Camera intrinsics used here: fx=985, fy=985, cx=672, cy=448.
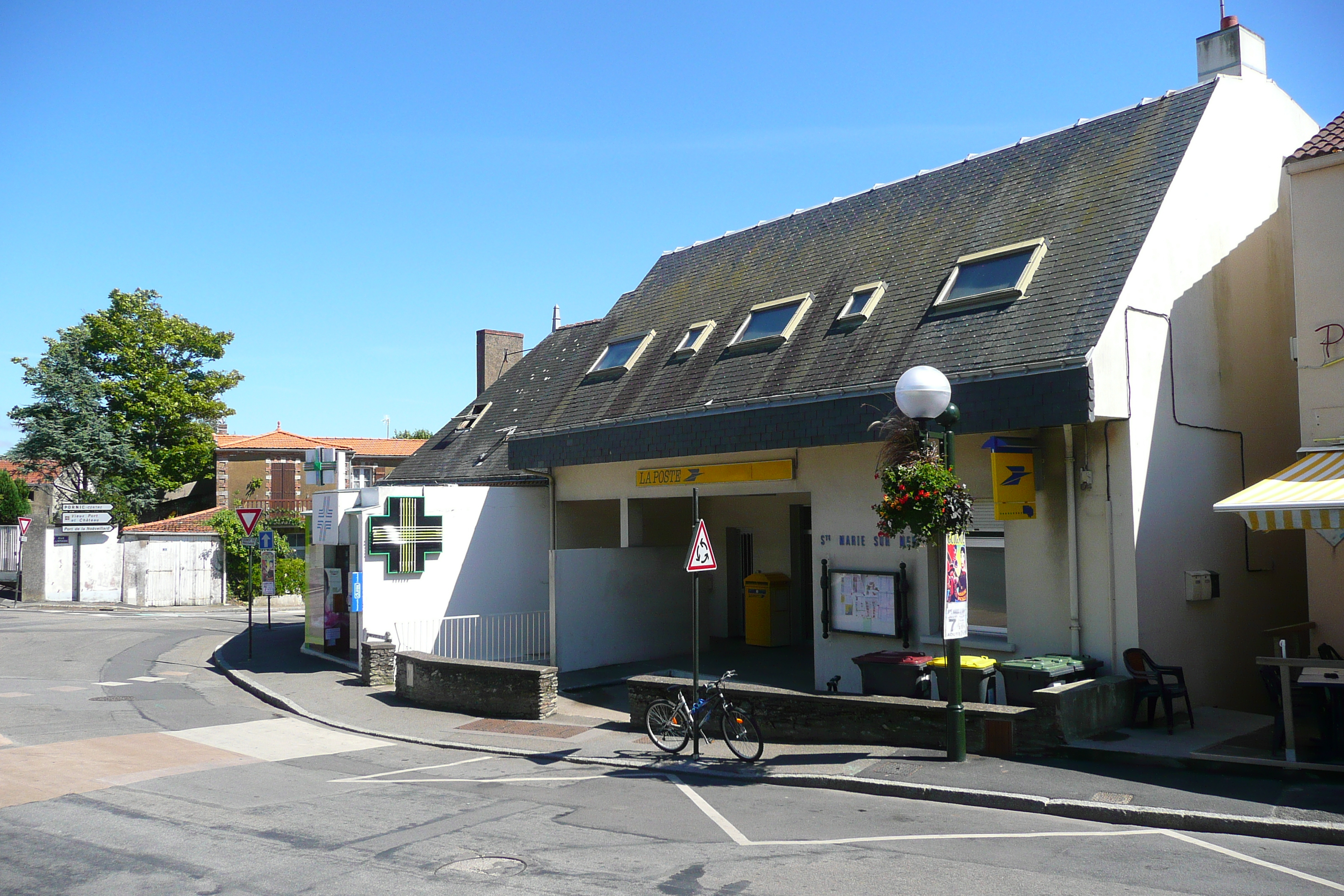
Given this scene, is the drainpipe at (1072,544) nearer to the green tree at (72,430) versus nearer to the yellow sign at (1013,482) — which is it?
the yellow sign at (1013,482)

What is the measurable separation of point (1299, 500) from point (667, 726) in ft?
22.5

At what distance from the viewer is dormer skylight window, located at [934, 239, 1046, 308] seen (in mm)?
12797

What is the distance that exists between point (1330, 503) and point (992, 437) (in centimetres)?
350

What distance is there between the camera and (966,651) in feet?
41.4

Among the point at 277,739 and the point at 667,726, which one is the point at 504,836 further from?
the point at 277,739

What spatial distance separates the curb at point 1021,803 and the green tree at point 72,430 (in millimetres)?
36120

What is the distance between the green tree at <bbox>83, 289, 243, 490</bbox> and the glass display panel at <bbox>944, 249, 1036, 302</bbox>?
128ft

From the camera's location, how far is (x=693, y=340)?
58.4ft

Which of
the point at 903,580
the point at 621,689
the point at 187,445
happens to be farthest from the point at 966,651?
the point at 187,445

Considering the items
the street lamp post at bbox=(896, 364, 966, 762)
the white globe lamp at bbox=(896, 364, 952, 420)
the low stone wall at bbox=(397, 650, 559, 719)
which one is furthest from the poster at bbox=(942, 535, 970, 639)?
the low stone wall at bbox=(397, 650, 559, 719)

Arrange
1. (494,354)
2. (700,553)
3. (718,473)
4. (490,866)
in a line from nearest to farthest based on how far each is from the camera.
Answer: (490,866) → (700,553) → (718,473) → (494,354)

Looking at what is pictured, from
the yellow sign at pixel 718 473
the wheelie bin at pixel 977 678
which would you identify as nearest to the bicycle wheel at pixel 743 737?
the wheelie bin at pixel 977 678

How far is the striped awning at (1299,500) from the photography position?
9.23m

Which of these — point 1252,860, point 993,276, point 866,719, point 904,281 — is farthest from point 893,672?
point 904,281
